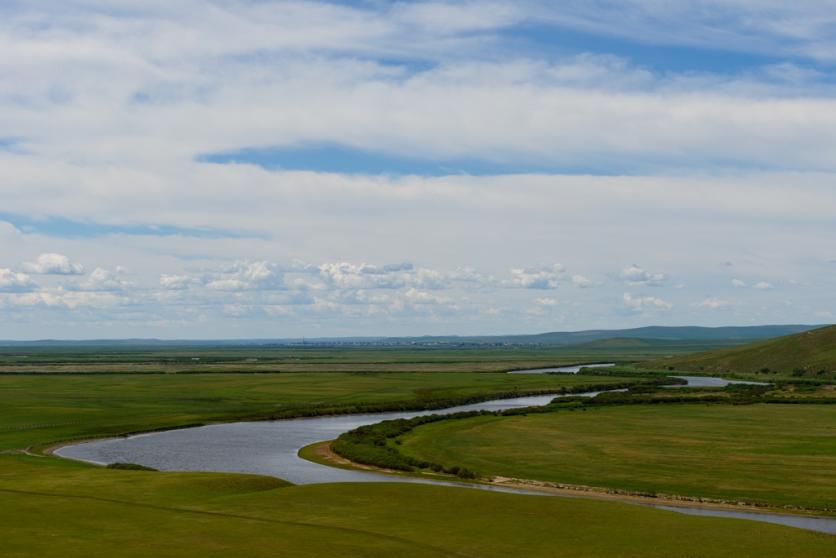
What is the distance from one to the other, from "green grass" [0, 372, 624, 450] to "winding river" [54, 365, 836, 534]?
22.0 ft

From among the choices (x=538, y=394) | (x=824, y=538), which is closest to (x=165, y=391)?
(x=538, y=394)

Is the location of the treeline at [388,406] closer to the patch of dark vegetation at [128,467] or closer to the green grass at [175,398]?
the green grass at [175,398]

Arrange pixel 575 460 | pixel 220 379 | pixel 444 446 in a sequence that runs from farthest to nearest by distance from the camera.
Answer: pixel 220 379 < pixel 444 446 < pixel 575 460

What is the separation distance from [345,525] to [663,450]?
44.5m

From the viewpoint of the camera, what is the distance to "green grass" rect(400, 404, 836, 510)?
208 ft

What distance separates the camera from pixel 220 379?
199375mm

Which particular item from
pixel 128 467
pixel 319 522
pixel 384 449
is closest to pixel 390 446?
pixel 384 449

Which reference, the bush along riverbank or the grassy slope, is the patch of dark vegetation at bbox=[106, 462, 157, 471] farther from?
the bush along riverbank

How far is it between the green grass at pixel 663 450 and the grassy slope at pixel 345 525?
1493cm

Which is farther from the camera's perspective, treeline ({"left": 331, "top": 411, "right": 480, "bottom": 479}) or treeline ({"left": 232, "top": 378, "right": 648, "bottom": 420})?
treeline ({"left": 232, "top": 378, "right": 648, "bottom": 420})

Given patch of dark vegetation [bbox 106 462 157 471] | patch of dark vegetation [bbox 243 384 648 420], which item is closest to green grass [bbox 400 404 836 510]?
patch of dark vegetation [bbox 243 384 648 420]

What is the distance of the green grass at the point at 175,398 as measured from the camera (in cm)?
10575

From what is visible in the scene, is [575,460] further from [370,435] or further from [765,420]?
[765,420]

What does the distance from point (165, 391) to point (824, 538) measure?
136648mm
